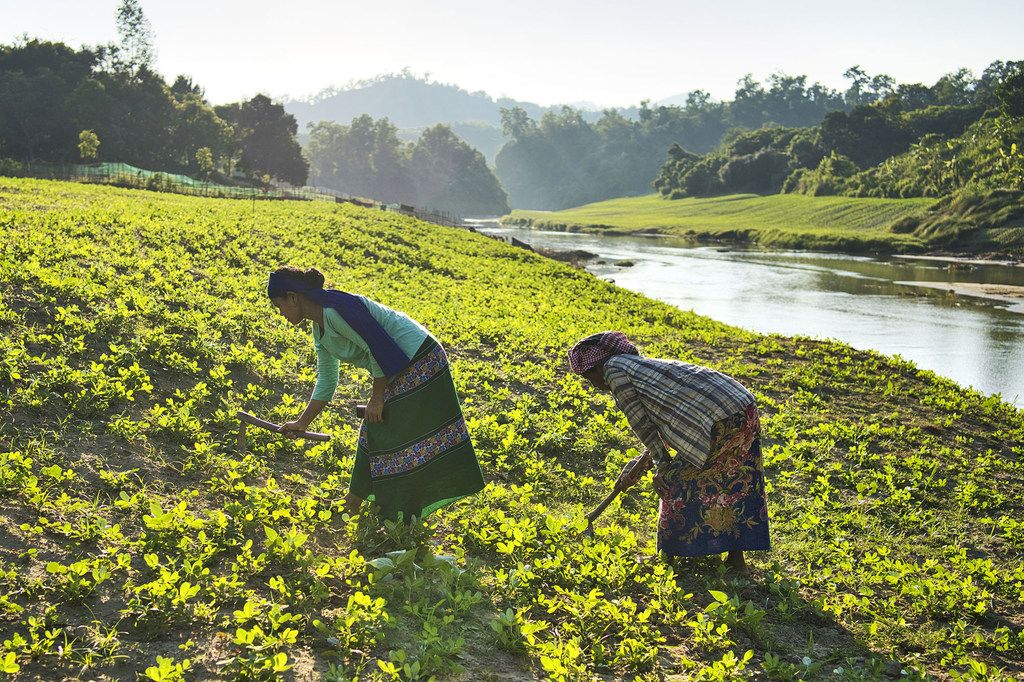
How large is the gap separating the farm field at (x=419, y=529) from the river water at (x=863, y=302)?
9.34 metres

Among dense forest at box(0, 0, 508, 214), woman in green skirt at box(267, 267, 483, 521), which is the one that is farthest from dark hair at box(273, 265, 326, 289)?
dense forest at box(0, 0, 508, 214)

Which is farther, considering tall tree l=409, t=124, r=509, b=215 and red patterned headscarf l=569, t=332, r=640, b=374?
tall tree l=409, t=124, r=509, b=215

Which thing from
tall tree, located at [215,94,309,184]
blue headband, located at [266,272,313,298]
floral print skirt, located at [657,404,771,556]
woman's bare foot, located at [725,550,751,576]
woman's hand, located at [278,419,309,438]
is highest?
tall tree, located at [215,94,309,184]

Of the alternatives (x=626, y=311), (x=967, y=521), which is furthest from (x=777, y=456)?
(x=626, y=311)

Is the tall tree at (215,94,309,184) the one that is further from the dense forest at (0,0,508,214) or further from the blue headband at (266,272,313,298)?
the blue headband at (266,272,313,298)

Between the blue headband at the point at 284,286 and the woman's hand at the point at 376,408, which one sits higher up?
the blue headband at the point at 284,286

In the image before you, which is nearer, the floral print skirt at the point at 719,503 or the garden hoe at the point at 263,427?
the floral print skirt at the point at 719,503

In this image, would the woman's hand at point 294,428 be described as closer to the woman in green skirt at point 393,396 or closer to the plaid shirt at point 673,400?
the woman in green skirt at point 393,396

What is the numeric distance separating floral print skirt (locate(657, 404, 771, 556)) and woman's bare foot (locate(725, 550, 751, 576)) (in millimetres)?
177

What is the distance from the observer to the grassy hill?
54.3m

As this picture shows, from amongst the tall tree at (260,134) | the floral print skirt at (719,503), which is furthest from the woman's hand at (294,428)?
the tall tree at (260,134)

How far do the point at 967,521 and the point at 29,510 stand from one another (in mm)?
8042

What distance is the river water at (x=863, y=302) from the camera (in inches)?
807

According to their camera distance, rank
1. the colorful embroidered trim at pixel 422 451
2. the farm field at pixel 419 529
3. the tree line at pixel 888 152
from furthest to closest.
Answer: the tree line at pixel 888 152
the colorful embroidered trim at pixel 422 451
the farm field at pixel 419 529
